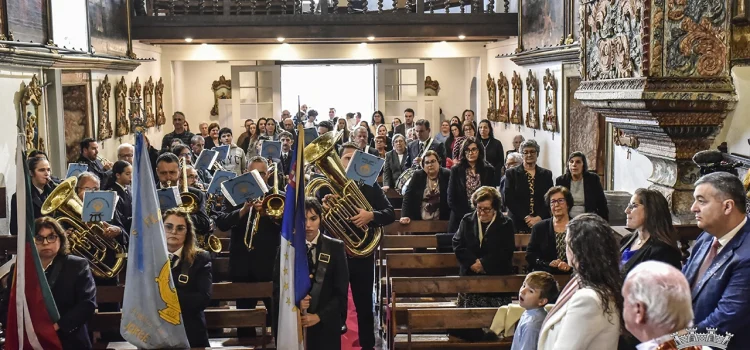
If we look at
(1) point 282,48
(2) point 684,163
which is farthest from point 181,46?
(2) point 684,163

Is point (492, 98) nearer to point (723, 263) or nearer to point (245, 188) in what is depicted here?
point (245, 188)

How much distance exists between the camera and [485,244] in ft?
22.7

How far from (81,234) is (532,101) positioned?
1052 cm

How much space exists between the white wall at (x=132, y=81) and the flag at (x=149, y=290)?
9.32 m

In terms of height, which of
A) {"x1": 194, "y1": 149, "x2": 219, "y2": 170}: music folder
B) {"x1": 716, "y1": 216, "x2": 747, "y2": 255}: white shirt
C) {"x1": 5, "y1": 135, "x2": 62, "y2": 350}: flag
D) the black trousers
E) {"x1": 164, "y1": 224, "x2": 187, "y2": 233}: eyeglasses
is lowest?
the black trousers

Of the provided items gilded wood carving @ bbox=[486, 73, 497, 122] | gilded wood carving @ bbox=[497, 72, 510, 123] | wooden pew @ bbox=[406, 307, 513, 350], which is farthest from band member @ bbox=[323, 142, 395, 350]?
gilded wood carving @ bbox=[486, 73, 497, 122]

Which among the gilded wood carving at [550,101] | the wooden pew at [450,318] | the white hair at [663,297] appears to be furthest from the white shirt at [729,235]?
the gilded wood carving at [550,101]

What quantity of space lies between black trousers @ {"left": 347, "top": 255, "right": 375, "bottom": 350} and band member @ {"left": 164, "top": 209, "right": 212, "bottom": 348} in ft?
5.75

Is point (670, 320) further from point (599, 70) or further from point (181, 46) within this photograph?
point (181, 46)

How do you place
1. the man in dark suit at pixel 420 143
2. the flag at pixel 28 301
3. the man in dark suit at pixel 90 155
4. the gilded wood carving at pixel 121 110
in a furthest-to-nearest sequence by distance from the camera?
the gilded wood carving at pixel 121 110 < the man in dark suit at pixel 420 143 < the man in dark suit at pixel 90 155 < the flag at pixel 28 301

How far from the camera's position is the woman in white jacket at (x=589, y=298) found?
366cm

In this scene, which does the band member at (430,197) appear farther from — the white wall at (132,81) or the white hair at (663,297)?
the white wall at (132,81)

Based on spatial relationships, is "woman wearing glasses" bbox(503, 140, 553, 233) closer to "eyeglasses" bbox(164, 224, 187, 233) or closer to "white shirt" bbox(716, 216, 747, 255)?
"eyeglasses" bbox(164, 224, 187, 233)

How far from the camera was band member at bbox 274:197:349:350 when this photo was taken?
5734mm
